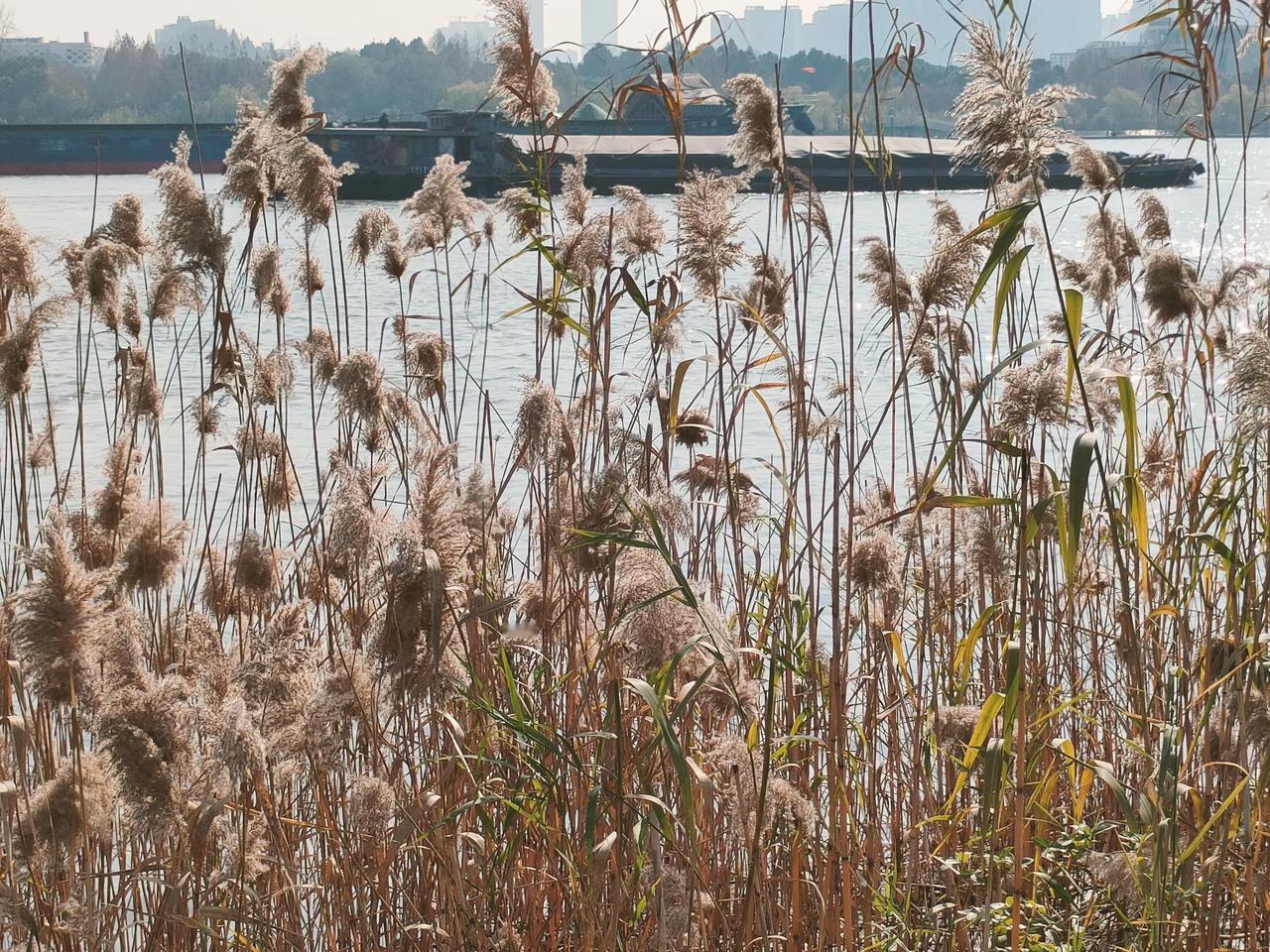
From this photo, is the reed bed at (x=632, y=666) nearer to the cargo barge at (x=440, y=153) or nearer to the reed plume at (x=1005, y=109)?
the reed plume at (x=1005, y=109)

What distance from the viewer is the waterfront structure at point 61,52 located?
8306 centimetres

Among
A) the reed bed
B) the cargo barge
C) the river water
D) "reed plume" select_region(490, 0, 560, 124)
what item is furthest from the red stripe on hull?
"reed plume" select_region(490, 0, 560, 124)

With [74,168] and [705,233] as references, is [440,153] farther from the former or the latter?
[705,233]

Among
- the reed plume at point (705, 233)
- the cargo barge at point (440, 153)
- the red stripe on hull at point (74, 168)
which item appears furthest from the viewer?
the red stripe on hull at point (74, 168)

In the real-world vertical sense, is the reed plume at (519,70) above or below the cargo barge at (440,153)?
below

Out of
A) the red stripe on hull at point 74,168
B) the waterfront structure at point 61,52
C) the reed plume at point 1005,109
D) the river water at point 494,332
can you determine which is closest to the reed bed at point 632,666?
the reed plume at point 1005,109

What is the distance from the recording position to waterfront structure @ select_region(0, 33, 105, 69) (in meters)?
83.1

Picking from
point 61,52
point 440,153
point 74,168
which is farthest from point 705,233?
point 61,52

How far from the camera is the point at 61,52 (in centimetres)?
10400

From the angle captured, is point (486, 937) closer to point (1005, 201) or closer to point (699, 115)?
point (1005, 201)

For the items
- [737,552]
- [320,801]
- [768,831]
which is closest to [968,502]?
[768,831]

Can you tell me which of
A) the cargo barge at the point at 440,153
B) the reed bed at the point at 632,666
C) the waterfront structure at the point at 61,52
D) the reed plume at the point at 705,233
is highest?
the waterfront structure at the point at 61,52

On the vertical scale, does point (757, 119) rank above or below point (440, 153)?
below

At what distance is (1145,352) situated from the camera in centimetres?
386
